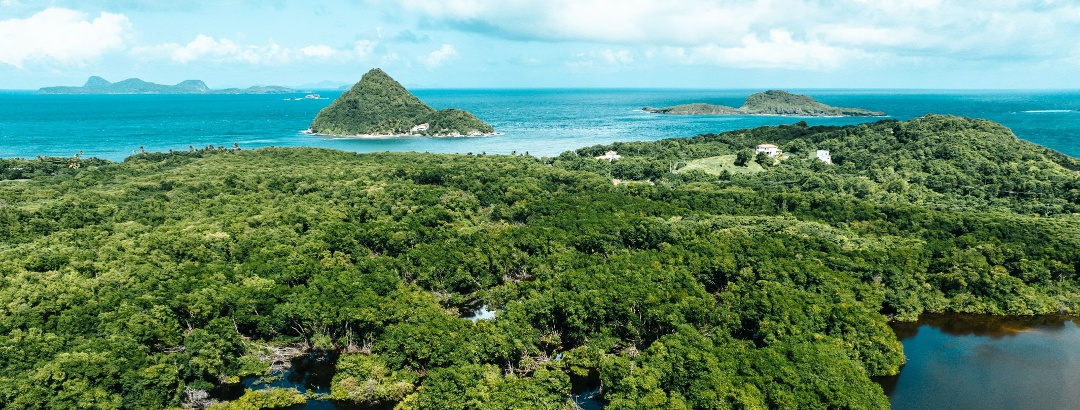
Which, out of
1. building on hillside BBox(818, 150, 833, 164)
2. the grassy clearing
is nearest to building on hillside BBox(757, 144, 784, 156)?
the grassy clearing

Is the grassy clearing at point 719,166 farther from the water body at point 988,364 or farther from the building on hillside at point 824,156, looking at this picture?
the water body at point 988,364

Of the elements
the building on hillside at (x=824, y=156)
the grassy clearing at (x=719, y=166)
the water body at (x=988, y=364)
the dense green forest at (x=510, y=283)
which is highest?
the building on hillside at (x=824, y=156)

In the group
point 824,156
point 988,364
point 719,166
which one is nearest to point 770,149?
point 824,156

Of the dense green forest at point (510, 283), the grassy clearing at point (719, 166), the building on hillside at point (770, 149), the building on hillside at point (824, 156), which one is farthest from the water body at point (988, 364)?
the building on hillside at point (770, 149)

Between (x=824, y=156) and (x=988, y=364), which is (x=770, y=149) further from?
(x=988, y=364)

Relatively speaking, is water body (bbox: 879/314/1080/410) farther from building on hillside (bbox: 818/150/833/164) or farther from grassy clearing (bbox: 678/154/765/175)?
building on hillside (bbox: 818/150/833/164)

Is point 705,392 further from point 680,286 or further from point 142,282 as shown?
point 142,282
